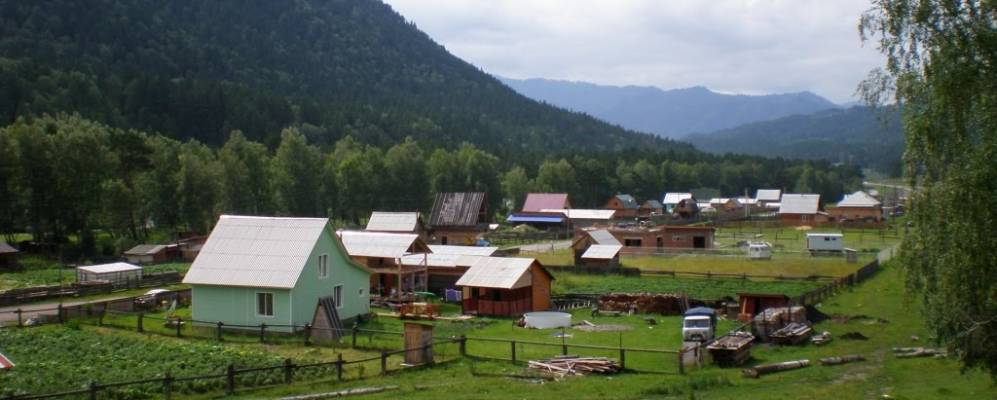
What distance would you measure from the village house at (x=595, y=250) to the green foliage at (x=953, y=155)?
125 ft

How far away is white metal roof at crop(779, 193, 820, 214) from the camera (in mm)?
102719

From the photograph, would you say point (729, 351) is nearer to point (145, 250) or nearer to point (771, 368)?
point (771, 368)

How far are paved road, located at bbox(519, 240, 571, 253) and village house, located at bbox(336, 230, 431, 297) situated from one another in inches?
951

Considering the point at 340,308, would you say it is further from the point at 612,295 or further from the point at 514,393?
the point at 514,393

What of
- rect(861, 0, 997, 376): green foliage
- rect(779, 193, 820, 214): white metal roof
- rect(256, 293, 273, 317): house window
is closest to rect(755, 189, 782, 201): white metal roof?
rect(779, 193, 820, 214): white metal roof

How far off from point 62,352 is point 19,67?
11108 cm

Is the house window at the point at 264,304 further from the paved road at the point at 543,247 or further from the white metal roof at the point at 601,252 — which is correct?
the paved road at the point at 543,247

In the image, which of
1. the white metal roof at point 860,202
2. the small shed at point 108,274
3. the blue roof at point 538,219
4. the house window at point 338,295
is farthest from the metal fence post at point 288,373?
the white metal roof at point 860,202

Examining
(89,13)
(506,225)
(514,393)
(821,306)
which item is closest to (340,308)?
(514,393)

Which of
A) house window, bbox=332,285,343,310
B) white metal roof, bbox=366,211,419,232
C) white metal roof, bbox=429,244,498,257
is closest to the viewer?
house window, bbox=332,285,343,310

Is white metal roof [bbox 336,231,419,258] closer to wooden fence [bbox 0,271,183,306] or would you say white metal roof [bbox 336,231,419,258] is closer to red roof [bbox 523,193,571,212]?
wooden fence [bbox 0,271,183,306]

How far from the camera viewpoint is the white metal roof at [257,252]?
115 ft

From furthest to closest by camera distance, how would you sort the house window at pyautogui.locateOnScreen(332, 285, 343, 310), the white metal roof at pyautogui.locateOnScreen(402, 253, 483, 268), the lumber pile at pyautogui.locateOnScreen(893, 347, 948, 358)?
the white metal roof at pyautogui.locateOnScreen(402, 253, 483, 268) → the house window at pyautogui.locateOnScreen(332, 285, 343, 310) → the lumber pile at pyautogui.locateOnScreen(893, 347, 948, 358)

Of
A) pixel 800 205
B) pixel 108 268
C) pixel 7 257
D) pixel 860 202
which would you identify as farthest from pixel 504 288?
pixel 860 202
